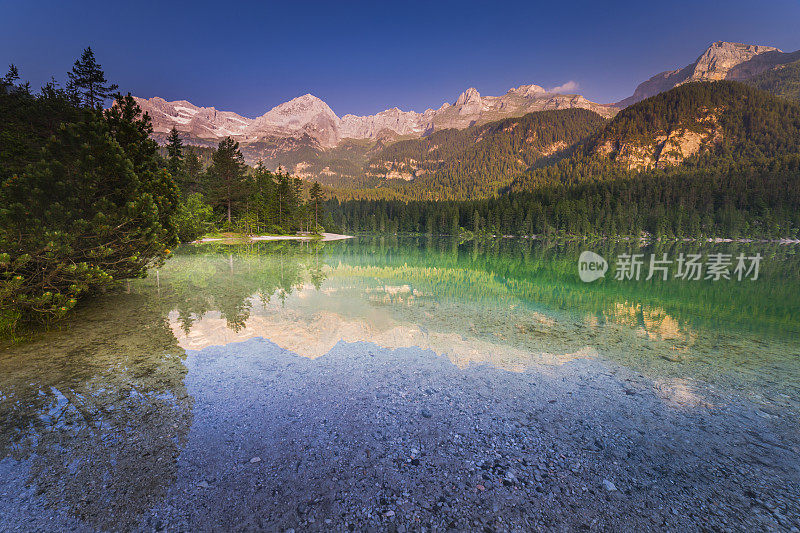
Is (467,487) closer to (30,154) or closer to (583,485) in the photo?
(583,485)

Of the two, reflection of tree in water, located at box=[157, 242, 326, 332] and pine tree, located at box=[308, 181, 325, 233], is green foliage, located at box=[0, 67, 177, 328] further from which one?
pine tree, located at box=[308, 181, 325, 233]

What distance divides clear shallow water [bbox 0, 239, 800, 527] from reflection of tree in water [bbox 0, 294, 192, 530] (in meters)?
0.03

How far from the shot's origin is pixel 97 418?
6656 mm

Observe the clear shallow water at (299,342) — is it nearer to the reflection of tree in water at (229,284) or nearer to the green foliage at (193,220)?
the reflection of tree in water at (229,284)

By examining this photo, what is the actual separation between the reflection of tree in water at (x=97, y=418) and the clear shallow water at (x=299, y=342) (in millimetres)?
29

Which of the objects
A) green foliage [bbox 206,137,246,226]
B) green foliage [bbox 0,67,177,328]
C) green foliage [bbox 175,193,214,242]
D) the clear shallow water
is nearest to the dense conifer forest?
green foliage [bbox 206,137,246,226]

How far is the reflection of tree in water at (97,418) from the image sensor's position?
4.75 m

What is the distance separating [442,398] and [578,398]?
358 cm

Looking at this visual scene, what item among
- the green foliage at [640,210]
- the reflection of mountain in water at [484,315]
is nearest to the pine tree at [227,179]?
the reflection of mountain in water at [484,315]

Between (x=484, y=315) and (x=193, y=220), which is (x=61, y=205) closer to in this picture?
(x=484, y=315)

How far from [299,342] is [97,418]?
19.3 feet

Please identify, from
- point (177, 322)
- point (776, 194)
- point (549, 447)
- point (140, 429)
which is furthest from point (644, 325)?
point (776, 194)

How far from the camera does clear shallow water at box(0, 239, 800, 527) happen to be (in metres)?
5.67

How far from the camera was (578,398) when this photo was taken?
8195 millimetres
